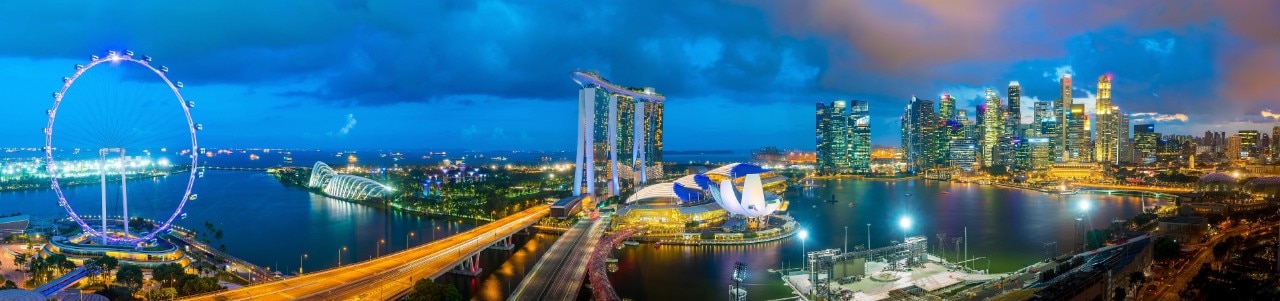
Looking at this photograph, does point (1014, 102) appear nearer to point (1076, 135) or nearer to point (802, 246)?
point (1076, 135)

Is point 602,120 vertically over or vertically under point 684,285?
over

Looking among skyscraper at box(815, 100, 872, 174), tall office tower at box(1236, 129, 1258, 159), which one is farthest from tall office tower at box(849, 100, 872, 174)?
tall office tower at box(1236, 129, 1258, 159)

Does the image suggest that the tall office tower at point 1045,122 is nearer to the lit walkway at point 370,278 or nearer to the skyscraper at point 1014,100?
the skyscraper at point 1014,100

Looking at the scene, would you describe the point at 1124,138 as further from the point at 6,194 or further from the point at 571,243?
the point at 6,194

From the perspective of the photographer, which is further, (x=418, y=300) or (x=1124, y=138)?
(x=1124, y=138)

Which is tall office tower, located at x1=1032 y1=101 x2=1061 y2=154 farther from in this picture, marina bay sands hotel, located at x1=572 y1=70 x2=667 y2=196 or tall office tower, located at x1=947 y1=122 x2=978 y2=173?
marina bay sands hotel, located at x1=572 y1=70 x2=667 y2=196

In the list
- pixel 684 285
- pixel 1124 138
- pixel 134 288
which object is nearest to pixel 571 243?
pixel 684 285
